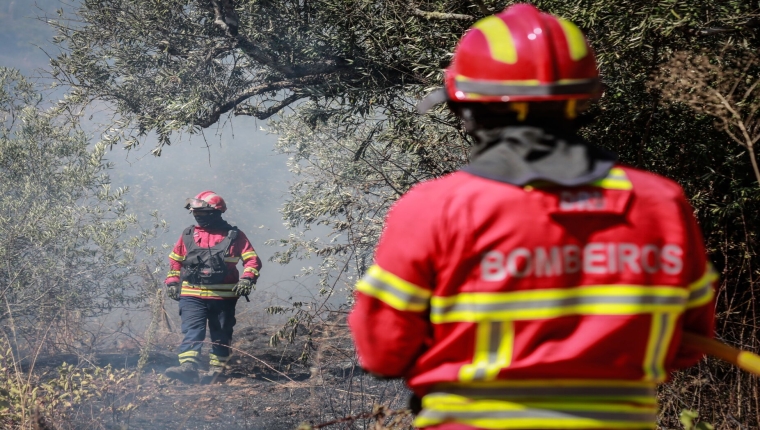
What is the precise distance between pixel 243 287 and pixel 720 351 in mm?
6193

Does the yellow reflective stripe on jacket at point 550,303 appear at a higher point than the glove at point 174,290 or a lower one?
higher

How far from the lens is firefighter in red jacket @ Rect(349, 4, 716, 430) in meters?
1.12

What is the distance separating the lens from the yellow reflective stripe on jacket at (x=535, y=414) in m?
1.15

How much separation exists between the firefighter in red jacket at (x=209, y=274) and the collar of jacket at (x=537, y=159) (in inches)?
249

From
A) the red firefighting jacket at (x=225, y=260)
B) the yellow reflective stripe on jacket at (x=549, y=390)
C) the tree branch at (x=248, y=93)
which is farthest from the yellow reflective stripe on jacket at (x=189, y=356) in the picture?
the yellow reflective stripe on jacket at (x=549, y=390)

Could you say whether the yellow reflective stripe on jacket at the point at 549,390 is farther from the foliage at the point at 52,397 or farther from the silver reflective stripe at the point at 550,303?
the foliage at the point at 52,397

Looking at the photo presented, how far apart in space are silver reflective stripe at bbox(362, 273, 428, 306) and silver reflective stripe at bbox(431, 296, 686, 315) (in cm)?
3

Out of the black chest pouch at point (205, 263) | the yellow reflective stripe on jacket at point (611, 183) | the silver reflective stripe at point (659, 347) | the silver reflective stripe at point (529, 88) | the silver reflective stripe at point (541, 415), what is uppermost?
the silver reflective stripe at point (529, 88)

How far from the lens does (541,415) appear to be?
3.77ft

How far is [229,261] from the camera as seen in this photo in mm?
7496

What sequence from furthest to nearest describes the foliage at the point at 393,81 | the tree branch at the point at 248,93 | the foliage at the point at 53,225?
1. the foliage at the point at 53,225
2. the tree branch at the point at 248,93
3. the foliage at the point at 393,81

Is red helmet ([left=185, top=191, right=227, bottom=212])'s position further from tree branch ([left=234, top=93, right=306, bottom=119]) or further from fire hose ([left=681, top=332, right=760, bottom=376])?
fire hose ([left=681, top=332, right=760, bottom=376])

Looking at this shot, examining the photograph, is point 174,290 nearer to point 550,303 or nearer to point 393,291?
point 393,291

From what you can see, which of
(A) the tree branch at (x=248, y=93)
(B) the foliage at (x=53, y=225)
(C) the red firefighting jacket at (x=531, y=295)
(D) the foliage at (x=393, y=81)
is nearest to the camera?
(C) the red firefighting jacket at (x=531, y=295)
